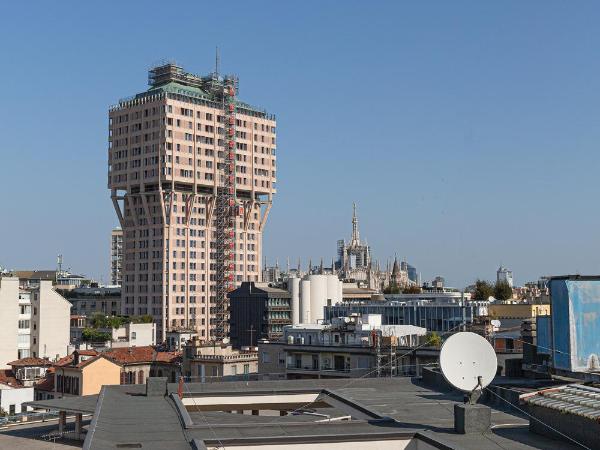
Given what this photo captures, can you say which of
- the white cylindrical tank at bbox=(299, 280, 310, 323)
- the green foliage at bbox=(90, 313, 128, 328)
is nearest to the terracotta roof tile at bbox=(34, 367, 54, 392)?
the white cylindrical tank at bbox=(299, 280, 310, 323)

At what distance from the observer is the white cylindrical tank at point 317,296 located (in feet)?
505

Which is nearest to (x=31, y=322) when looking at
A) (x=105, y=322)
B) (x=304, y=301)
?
(x=304, y=301)

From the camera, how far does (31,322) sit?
123 m

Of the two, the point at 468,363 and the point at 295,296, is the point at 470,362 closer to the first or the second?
the point at 468,363

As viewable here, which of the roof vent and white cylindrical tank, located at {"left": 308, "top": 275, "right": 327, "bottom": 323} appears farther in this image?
white cylindrical tank, located at {"left": 308, "top": 275, "right": 327, "bottom": 323}

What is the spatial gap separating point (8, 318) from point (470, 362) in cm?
10126

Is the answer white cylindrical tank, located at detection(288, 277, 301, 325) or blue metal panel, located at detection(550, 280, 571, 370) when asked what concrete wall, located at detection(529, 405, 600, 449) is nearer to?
blue metal panel, located at detection(550, 280, 571, 370)

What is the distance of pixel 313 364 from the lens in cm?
7638

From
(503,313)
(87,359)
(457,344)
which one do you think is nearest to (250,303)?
(503,313)

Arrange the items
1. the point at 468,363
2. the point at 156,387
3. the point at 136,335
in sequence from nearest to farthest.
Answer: the point at 468,363, the point at 156,387, the point at 136,335

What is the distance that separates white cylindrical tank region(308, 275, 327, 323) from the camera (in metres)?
154

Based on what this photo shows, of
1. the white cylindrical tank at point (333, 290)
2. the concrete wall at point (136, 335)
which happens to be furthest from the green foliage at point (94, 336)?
the white cylindrical tank at point (333, 290)

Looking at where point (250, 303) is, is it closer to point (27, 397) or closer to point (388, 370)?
point (27, 397)

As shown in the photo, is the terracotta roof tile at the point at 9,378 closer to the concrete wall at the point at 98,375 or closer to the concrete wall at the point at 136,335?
the concrete wall at the point at 98,375
